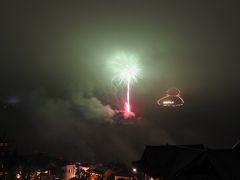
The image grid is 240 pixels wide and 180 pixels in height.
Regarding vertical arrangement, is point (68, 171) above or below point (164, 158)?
above

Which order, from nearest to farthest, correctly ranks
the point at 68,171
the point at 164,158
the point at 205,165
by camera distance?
the point at 205,165
the point at 164,158
the point at 68,171

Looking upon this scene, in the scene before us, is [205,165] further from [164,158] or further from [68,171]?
[68,171]

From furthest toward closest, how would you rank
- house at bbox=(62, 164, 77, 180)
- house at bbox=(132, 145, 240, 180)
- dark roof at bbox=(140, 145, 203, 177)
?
house at bbox=(62, 164, 77, 180) → dark roof at bbox=(140, 145, 203, 177) → house at bbox=(132, 145, 240, 180)

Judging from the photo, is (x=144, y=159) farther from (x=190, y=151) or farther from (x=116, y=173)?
(x=116, y=173)

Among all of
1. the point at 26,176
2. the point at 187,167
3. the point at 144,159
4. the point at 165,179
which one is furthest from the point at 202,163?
the point at 26,176

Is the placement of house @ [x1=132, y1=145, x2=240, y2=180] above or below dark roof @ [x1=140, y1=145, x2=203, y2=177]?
below

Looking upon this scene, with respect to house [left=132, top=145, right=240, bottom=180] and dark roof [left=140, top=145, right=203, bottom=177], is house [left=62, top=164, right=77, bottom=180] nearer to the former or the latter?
dark roof [left=140, top=145, right=203, bottom=177]

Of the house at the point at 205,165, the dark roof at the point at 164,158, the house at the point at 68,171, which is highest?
the house at the point at 68,171

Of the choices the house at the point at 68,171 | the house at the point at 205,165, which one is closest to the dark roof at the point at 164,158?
the house at the point at 205,165

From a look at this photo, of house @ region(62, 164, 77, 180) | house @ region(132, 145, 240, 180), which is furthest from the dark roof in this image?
house @ region(62, 164, 77, 180)

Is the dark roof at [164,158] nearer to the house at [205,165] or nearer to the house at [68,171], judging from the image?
the house at [205,165]

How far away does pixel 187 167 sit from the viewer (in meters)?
26.2

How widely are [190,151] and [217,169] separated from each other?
5798 mm

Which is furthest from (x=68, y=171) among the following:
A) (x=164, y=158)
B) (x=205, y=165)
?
(x=205, y=165)
